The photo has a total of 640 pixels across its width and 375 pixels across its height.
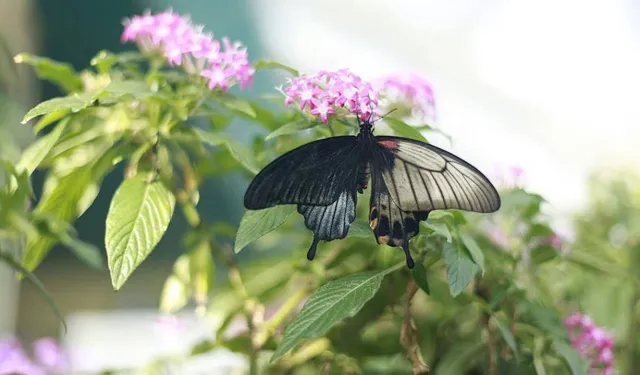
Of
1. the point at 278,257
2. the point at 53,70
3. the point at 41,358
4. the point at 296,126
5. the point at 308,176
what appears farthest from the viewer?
the point at 41,358

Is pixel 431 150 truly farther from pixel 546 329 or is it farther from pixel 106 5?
pixel 106 5

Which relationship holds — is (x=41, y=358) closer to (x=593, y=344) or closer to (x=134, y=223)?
(x=134, y=223)

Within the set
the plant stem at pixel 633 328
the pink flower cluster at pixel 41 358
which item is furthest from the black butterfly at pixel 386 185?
the pink flower cluster at pixel 41 358

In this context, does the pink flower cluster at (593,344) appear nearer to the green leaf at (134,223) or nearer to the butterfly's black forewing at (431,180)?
the butterfly's black forewing at (431,180)

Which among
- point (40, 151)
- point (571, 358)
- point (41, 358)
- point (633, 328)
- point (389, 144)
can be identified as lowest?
point (41, 358)

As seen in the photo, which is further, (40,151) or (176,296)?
(176,296)

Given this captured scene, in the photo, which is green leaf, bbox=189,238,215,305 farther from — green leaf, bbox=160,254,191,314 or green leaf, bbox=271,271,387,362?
green leaf, bbox=271,271,387,362

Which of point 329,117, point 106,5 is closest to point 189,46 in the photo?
point 329,117

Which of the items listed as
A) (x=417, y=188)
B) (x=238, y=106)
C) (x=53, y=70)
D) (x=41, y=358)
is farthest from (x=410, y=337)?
(x=41, y=358)
